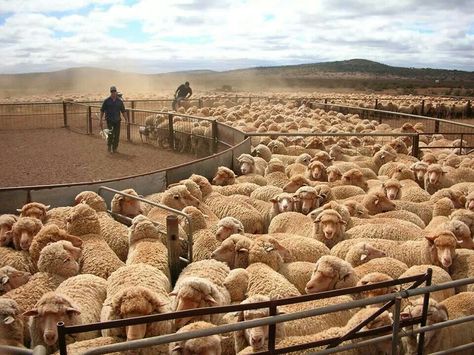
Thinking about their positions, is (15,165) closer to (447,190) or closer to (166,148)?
(166,148)

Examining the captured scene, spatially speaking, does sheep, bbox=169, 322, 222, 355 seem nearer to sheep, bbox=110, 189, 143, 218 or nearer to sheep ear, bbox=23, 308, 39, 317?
sheep ear, bbox=23, 308, 39, 317

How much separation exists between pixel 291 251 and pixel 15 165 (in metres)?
10.6

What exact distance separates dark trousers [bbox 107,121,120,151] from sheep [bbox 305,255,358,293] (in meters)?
11.7

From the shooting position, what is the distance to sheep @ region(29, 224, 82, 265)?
5996 millimetres

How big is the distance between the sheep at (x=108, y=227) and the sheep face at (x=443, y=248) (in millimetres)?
A: 4051

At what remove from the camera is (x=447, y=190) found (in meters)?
8.89

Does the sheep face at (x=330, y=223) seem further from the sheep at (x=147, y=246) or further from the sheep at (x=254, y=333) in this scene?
the sheep at (x=254, y=333)

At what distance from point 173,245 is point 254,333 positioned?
6.60ft

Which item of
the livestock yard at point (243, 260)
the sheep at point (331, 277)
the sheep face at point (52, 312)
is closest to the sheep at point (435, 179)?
the livestock yard at point (243, 260)

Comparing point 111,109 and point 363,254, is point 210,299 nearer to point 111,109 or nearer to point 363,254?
point 363,254

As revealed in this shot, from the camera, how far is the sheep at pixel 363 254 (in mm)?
6148

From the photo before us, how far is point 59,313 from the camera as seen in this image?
4.28 meters

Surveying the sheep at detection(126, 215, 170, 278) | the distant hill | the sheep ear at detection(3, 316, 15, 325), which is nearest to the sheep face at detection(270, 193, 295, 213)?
the sheep at detection(126, 215, 170, 278)

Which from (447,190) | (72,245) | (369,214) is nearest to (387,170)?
(447,190)
